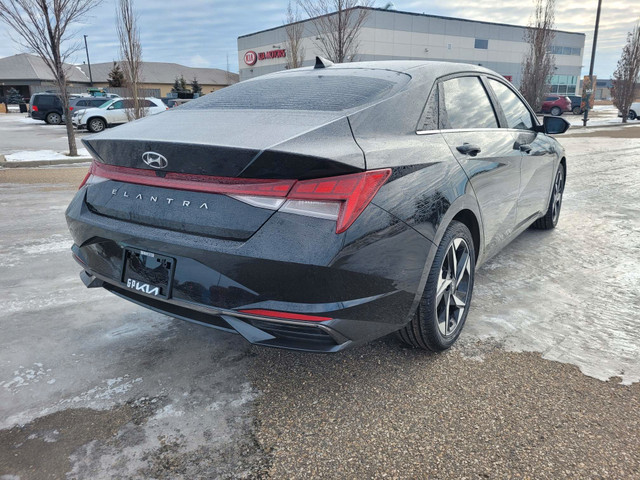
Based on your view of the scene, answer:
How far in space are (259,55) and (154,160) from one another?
4820 cm

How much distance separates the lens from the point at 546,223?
17.2ft

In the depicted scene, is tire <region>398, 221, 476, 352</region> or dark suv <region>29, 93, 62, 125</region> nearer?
tire <region>398, 221, 476, 352</region>

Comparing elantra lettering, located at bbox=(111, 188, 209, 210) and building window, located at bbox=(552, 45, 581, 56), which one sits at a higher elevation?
building window, located at bbox=(552, 45, 581, 56)

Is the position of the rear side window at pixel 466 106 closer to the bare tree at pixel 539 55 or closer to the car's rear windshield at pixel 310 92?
the car's rear windshield at pixel 310 92

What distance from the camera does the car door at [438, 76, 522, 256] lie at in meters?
2.86

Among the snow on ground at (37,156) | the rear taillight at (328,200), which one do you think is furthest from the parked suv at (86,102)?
the rear taillight at (328,200)

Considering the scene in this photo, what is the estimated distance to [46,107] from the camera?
27.7 m

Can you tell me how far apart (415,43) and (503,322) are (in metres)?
43.0

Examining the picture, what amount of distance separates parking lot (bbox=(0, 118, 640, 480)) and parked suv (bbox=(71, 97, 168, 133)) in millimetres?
19248

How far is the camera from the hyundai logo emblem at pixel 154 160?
7.02 feet

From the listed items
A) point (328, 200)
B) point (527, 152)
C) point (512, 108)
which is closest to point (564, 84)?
point (512, 108)

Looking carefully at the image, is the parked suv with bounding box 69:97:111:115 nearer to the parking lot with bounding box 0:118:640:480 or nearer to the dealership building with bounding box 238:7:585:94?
the dealership building with bounding box 238:7:585:94

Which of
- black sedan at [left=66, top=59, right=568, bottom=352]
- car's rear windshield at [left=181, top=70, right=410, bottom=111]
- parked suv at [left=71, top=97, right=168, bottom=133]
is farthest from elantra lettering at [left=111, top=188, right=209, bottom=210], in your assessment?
parked suv at [left=71, top=97, right=168, bottom=133]

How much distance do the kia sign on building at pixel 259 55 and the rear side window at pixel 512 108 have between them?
139 feet
